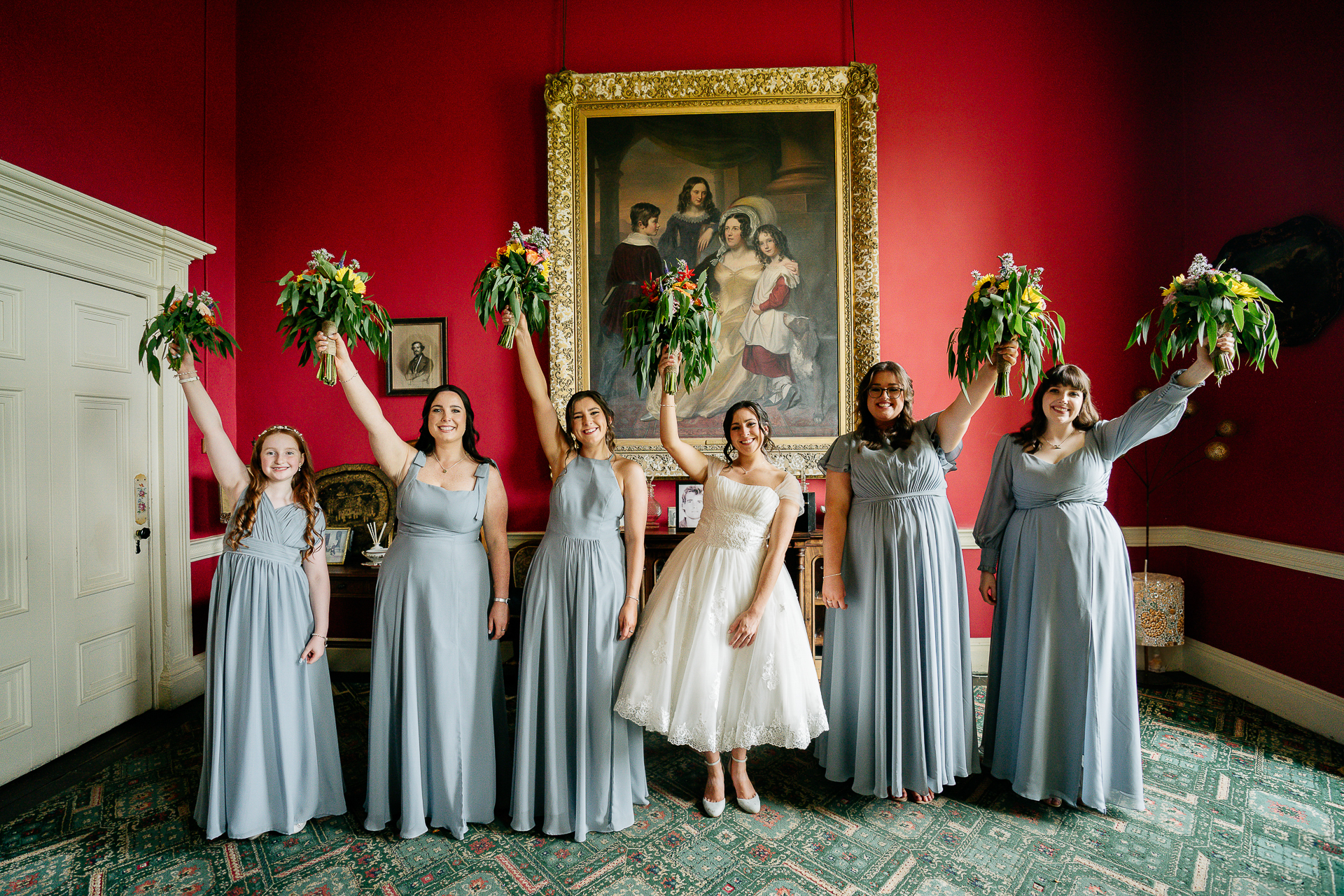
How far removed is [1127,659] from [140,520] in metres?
5.36

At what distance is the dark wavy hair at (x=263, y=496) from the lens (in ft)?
8.16

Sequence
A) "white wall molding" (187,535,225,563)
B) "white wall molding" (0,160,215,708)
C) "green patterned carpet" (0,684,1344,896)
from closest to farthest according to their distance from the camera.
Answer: "green patterned carpet" (0,684,1344,896), "white wall molding" (0,160,215,708), "white wall molding" (187,535,225,563)

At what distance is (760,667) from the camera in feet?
8.12

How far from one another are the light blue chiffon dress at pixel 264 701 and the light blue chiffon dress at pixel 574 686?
2.86 ft

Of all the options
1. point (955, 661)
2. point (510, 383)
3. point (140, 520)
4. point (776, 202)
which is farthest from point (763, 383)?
point (140, 520)

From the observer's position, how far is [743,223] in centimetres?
420

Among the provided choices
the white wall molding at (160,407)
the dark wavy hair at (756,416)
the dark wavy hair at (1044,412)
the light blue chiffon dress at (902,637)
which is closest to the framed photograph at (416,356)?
the white wall molding at (160,407)

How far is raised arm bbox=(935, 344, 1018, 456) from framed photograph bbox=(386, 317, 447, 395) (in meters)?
3.34

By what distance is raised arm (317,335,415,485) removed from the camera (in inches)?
95.1

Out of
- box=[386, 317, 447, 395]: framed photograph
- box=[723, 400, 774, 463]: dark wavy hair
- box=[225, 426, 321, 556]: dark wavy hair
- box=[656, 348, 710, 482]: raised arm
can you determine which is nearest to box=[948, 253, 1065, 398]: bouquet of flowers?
box=[723, 400, 774, 463]: dark wavy hair

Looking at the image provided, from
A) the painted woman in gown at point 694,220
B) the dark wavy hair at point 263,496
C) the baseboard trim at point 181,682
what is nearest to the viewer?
the dark wavy hair at point 263,496

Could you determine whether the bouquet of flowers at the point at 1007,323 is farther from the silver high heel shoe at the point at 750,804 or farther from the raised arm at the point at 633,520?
the silver high heel shoe at the point at 750,804

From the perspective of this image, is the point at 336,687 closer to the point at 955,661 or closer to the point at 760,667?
the point at 760,667

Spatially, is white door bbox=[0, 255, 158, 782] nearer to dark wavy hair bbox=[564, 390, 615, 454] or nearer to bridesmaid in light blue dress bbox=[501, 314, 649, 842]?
bridesmaid in light blue dress bbox=[501, 314, 649, 842]
